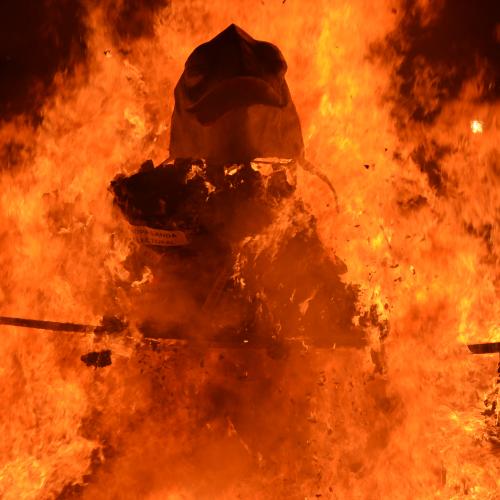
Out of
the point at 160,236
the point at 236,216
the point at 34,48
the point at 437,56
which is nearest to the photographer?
the point at 160,236

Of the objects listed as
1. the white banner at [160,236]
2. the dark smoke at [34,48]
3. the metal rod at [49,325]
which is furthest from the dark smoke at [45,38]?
the white banner at [160,236]

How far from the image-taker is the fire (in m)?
3.20

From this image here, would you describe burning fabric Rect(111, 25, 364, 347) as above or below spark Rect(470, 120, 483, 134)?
below

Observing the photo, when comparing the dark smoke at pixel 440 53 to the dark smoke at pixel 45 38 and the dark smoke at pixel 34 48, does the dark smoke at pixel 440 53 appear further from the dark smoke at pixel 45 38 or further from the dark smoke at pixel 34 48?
the dark smoke at pixel 34 48

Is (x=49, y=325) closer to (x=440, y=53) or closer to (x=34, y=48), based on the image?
(x=34, y=48)

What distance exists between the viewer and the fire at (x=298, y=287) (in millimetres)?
3197

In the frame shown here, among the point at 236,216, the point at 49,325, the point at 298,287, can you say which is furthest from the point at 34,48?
the point at 298,287

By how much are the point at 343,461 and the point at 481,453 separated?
38.9 inches

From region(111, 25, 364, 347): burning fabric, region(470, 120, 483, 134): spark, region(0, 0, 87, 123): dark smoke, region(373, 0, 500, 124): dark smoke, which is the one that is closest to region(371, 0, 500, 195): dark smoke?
region(373, 0, 500, 124): dark smoke

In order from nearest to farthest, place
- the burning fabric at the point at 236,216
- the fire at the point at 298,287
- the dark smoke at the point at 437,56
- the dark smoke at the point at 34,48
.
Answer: the burning fabric at the point at 236,216, the fire at the point at 298,287, the dark smoke at the point at 437,56, the dark smoke at the point at 34,48

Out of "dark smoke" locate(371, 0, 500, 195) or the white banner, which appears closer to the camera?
the white banner

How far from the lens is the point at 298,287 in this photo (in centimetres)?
329

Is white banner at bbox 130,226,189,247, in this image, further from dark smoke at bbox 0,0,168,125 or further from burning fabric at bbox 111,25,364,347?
dark smoke at bbox 0,0,168,125

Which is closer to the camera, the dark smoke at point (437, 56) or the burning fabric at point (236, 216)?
Answer: the burning fabric at point (236, 216)
